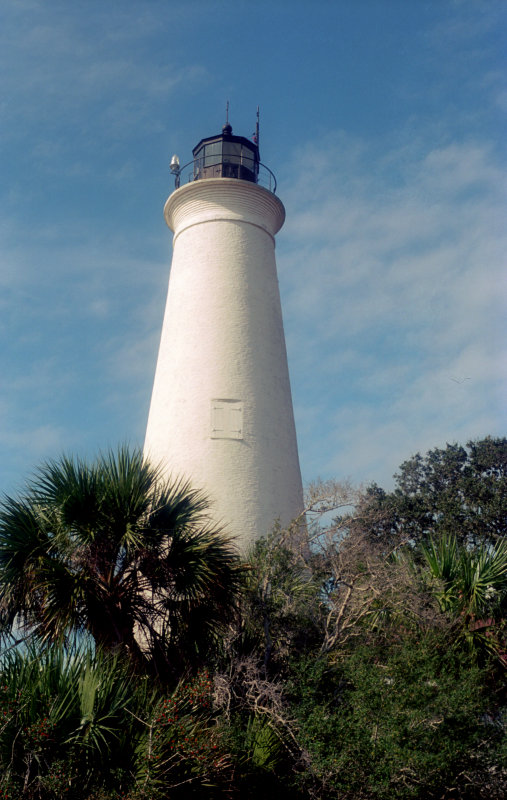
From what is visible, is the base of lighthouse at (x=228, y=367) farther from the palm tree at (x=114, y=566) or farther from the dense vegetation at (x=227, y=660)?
the palm tree at (x=114, y=566)

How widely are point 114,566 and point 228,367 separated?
6.87m

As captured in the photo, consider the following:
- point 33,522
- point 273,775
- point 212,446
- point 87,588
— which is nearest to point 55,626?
point 87,588

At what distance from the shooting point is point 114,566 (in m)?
11.0

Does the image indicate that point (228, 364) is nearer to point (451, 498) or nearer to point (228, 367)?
point (228, 367)

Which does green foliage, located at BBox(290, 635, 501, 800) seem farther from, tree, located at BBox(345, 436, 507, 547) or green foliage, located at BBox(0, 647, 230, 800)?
tree, located at BBox(345, 436, 507, 547)

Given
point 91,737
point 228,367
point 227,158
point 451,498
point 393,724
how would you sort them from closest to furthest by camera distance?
1. point 91,737
2. point 393,724
3. point 228,367
4. point 227,158
5. point 451,498

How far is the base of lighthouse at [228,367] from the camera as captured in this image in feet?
53.3

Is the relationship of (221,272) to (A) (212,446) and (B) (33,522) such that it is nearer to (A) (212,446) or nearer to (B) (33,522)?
(A) (212,446)

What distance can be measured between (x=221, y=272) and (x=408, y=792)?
11.3 m

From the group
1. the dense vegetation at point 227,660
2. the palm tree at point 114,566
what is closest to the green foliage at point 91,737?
the dense vegetation at point 227,660

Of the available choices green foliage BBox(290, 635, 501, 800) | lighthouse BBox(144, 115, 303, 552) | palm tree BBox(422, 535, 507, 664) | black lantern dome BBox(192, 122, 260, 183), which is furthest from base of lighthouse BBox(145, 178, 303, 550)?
green foliage BBox(290, 635, 501, 800)

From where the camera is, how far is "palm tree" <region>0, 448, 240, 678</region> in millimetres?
10719

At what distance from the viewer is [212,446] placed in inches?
645

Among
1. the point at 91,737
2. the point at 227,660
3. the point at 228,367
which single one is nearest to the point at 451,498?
the point at 228,367
